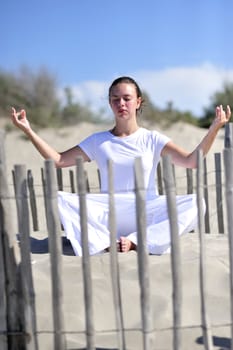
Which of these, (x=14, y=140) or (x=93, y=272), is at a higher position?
(x=14, y=140)

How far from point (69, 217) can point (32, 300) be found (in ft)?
4.54

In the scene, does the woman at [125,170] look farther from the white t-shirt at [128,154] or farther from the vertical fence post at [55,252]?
the vertical fence post at [55,252]

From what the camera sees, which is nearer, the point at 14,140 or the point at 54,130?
the point at 14,140

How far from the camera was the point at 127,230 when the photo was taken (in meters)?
4.70

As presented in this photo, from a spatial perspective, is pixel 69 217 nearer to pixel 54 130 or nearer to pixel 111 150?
pixel 111 150

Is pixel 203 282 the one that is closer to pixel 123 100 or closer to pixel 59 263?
pixel 59 263

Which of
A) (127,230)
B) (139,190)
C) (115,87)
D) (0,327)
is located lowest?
(0,327)

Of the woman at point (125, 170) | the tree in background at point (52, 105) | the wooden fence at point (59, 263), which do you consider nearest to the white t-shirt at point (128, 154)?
the woman at point (125, 170)

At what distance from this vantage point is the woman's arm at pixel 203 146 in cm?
423

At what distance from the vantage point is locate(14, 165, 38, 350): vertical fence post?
3.26m

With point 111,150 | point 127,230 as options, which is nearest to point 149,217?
point 127,230

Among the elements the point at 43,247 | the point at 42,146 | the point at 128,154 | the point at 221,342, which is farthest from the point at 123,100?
the point at 221,342

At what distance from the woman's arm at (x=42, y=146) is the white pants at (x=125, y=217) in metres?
0.26

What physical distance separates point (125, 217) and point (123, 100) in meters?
0.82
